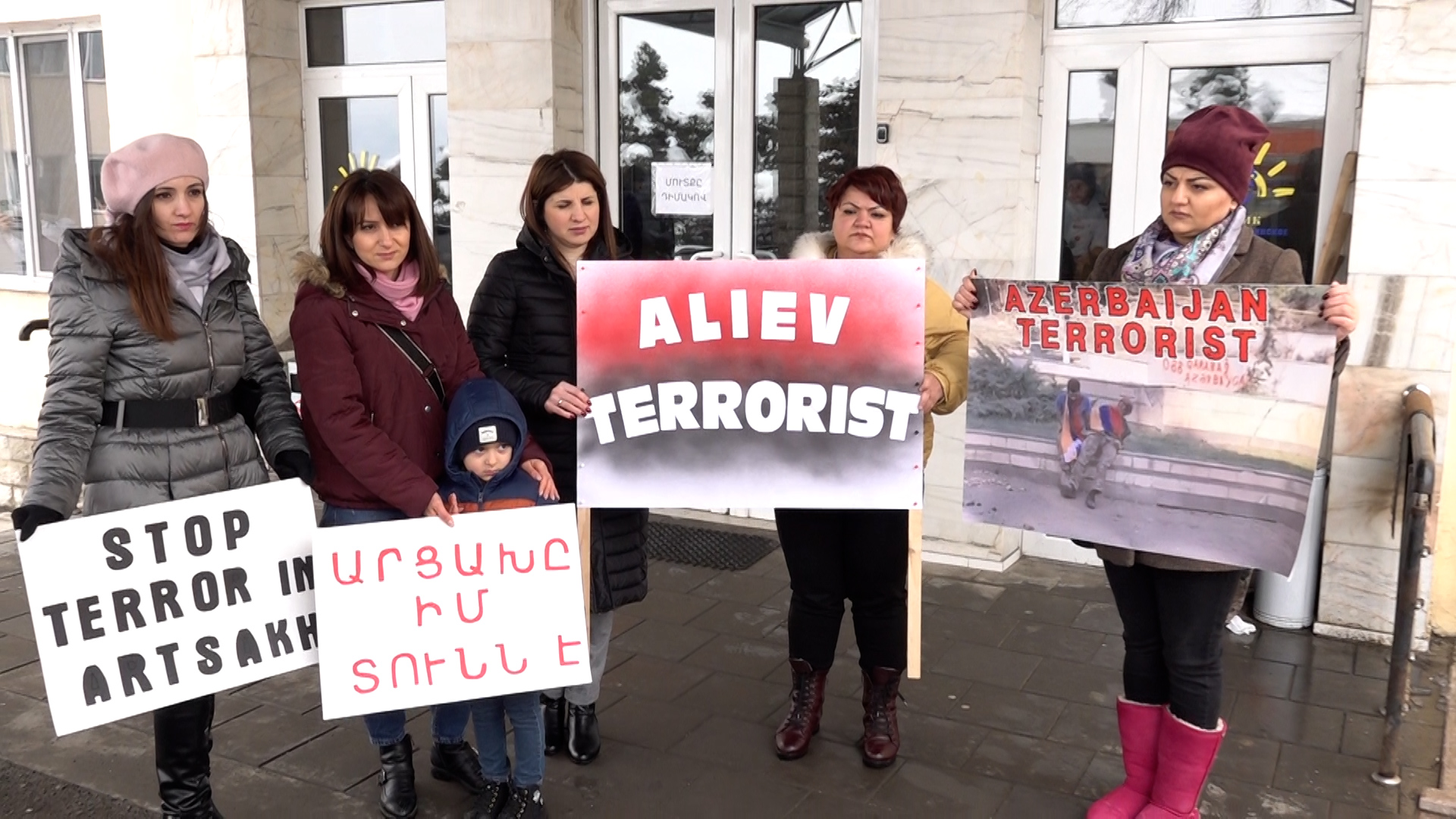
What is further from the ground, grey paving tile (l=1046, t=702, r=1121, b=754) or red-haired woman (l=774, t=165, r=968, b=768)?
red-haired woman (l=774, t=165, r=968, b=768)

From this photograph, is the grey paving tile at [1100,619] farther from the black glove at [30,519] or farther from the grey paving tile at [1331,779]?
the black glove at [30,519]

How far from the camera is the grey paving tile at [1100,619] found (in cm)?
483

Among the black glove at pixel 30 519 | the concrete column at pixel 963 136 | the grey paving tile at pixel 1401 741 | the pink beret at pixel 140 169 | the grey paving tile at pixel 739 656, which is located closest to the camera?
the black glove at pixel 30 519

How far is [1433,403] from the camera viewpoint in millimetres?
4441

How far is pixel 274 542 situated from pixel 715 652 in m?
2.00

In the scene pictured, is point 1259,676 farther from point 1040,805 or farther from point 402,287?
point 402,287

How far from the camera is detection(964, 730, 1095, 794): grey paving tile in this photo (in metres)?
3.56

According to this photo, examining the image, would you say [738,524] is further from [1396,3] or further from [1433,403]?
[1396,3]

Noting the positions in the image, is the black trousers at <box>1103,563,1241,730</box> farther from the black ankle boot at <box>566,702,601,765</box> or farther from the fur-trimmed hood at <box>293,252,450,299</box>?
the fur-trimmed hood at <box>293,252,450,299</box>

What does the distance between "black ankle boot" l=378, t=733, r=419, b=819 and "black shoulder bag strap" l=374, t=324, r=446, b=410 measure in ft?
3.32

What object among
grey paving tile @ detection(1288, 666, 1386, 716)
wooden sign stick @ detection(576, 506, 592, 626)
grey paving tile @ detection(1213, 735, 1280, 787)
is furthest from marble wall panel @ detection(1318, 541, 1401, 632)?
wooden sign stick @ detection(576, 506, 592, 626)

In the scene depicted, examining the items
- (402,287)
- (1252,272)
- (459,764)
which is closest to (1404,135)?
(1252,272)

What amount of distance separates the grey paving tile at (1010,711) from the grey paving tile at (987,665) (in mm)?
82

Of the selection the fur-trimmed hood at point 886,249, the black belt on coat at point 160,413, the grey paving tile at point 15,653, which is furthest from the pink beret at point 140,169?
the grey paving tile at point 15,653
